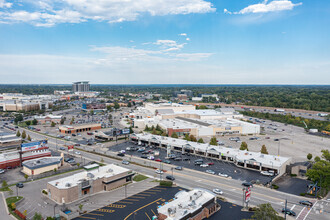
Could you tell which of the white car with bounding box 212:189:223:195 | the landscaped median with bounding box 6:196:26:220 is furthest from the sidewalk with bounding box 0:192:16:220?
the white car with bounding box 212:189:223:195

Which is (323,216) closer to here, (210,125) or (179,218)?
(179,218)

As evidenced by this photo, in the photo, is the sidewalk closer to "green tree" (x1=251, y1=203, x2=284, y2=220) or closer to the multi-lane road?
the multi-lane road

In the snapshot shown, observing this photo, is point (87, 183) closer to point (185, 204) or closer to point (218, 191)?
point (185, 204)

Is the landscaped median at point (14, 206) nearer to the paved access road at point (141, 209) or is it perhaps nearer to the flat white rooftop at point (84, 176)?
the flat white rooftop at point (84, 176)

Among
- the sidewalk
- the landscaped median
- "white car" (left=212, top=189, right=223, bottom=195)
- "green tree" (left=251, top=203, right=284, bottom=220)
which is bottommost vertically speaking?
the sidewalk

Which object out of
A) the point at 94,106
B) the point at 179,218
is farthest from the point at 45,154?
the point at 94,106

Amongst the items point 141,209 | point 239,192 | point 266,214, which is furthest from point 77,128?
point 266,214
